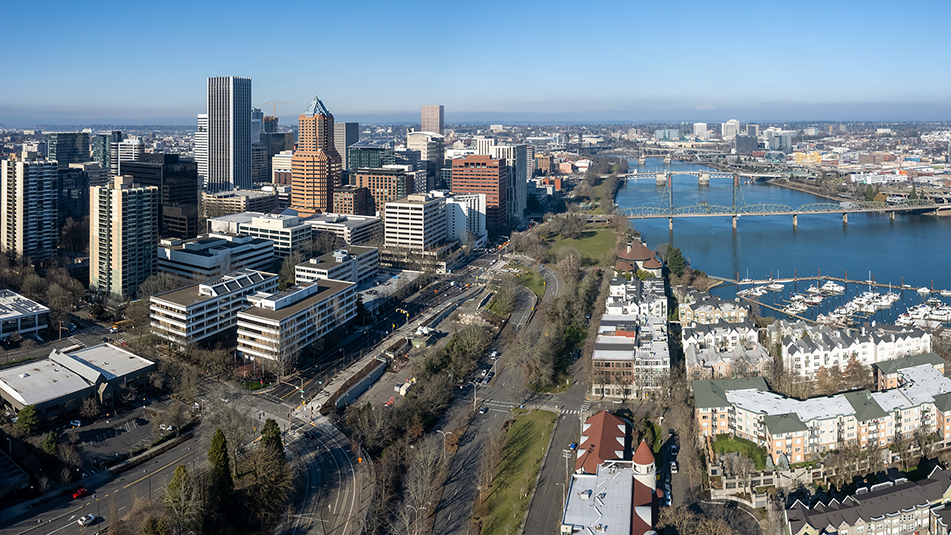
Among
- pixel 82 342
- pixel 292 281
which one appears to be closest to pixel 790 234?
pixel 292 281

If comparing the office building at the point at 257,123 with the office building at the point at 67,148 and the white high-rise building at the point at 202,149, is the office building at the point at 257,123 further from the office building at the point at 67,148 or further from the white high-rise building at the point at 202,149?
the office building at the point at 67,148

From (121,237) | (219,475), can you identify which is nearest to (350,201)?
(121,237)

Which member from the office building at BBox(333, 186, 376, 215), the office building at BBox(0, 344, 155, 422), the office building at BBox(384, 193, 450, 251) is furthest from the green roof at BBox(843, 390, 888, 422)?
the office building at BBox(333, 186, 376, 215)

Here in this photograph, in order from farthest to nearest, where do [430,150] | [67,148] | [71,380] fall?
1. [430,150]
2. [67,148]
3. [71,380]

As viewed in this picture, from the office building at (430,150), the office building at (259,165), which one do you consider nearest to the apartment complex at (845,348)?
the office building at (430,150)

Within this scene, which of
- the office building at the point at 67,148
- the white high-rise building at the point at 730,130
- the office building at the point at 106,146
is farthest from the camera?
the white high-rise building at the point at 730,130

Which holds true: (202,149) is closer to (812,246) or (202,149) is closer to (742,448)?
(812,246)

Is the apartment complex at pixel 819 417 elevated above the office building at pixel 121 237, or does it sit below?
below
